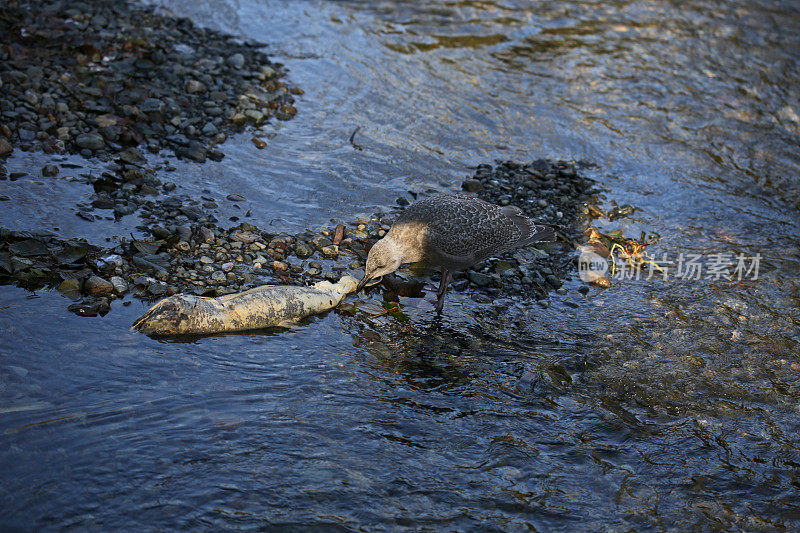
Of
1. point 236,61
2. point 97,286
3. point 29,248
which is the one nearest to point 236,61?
point 236,61

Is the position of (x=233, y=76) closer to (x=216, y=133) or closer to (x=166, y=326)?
(x=216, y=133)

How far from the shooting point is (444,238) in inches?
290

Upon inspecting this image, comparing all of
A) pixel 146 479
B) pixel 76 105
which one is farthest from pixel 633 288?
pixel 76 105

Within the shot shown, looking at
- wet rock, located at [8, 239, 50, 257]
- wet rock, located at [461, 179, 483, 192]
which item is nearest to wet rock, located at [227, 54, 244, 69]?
wet rock, located at [461, 179, 483, 192]

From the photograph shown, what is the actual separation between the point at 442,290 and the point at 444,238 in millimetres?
613

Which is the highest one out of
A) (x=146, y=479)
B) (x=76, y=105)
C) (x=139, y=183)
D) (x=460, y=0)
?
(x=460, y=0)

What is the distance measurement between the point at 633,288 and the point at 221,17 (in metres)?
9.89

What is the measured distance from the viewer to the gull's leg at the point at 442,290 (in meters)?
7.51

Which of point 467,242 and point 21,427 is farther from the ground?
point 467,242

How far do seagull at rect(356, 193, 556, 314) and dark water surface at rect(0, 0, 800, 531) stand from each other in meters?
0.47

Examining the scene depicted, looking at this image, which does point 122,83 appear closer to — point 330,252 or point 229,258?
point 229,258

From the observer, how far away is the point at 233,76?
1123cm

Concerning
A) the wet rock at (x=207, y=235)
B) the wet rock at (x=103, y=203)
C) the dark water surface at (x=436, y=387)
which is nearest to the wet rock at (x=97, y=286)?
the dark water surface at (x=436, y=387)

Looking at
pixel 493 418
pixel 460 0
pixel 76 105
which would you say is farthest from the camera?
pixel 460 0
